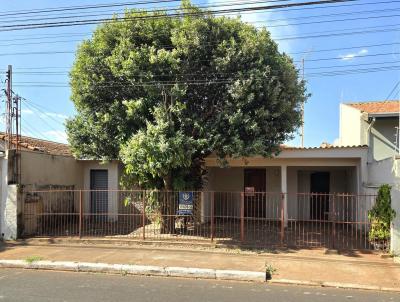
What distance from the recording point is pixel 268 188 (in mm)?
18625

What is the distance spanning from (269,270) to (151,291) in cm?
285

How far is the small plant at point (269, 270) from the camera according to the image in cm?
873

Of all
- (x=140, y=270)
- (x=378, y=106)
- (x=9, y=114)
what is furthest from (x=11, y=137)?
(x=378, y=106)

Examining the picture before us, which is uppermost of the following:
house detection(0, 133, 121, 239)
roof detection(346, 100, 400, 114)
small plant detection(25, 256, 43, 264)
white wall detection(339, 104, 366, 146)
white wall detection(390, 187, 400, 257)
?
roof detection(346, 100, 400, 114)

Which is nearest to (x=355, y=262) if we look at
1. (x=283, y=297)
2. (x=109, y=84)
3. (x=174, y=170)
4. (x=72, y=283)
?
(x=283, y=297)

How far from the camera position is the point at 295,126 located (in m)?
13.0

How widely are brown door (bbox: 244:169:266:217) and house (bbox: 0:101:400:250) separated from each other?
0.04 m

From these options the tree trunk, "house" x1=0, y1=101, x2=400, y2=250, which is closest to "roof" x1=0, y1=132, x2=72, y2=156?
"house" x1=0, y1=101, x2=400, y2=250

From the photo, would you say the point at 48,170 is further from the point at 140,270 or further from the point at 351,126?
the point at 351,126

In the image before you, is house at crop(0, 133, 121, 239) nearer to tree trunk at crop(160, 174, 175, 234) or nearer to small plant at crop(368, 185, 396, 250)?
tree trunk at crop(160, 174, 175, 234)

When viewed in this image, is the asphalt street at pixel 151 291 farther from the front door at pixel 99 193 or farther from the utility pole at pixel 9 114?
the front door at pixel 99 193

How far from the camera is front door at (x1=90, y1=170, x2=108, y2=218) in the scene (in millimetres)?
17422

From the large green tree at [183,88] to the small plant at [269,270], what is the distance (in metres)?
3.17

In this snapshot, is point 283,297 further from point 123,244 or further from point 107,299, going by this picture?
point 123,244
